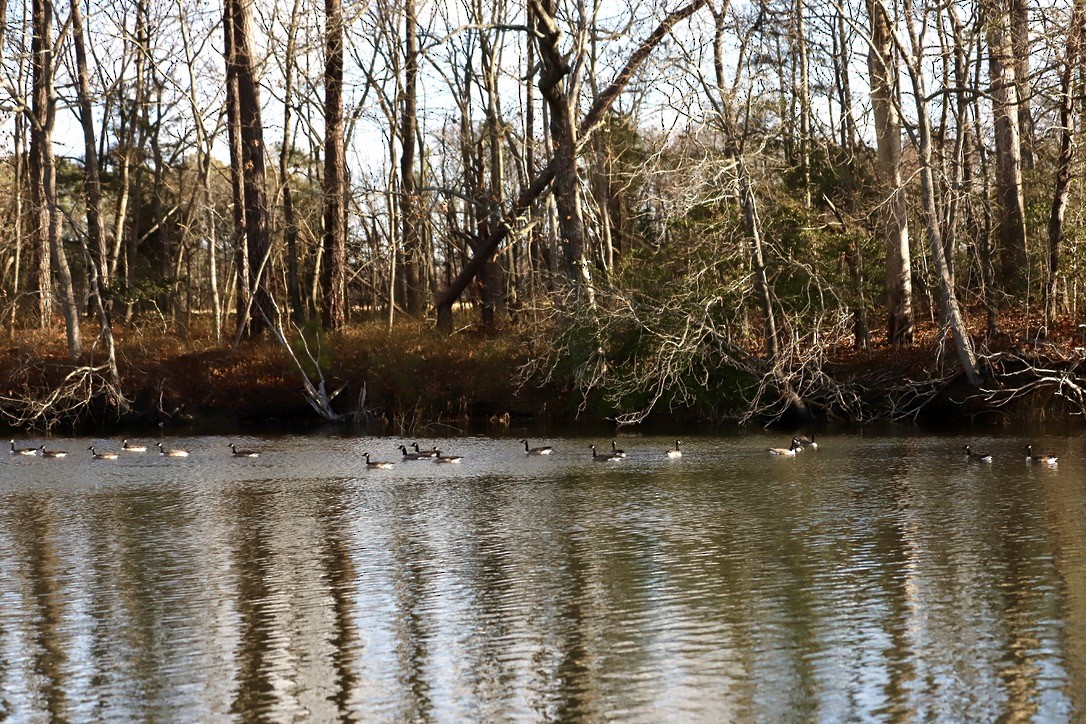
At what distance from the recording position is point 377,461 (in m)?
24.5

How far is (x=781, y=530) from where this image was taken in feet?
50.4

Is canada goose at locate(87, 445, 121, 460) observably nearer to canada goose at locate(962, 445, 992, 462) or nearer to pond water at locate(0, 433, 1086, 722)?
pond water at locate(0, 433, 1086, 722)

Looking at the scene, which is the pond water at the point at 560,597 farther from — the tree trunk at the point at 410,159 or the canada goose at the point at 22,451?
the tree trunk at the point at 410,159

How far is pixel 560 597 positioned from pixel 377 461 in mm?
12803

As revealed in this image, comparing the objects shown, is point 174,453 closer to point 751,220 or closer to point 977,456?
point 751,220

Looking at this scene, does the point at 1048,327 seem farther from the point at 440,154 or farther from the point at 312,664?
the point at 440,154

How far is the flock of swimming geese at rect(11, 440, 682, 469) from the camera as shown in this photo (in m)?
24.0

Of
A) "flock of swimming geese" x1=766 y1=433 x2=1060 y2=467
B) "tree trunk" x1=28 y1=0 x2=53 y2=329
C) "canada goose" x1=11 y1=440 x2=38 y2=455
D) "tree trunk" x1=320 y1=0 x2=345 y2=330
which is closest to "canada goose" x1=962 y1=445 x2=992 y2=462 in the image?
"flock of swimming geese" x1=766 y1=433 x2=1060 y2=467

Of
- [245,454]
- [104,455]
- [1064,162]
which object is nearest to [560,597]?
[245,454]

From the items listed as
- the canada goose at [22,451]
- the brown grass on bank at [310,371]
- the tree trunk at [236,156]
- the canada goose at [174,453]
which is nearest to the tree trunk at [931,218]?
the brown grass on bank at [310,371]

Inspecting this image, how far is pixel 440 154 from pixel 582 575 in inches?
1570

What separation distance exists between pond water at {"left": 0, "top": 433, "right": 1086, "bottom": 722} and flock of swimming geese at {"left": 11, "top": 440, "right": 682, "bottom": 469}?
2557 mm

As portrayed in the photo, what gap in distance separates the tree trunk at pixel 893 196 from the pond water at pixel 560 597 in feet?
31.7

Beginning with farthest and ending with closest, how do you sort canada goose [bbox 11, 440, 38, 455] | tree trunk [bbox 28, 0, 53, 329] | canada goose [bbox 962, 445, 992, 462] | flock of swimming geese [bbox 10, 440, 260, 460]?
tree trunk [bbox 28, 0, 53, 329] → canada goose [bbox 11, 440, 38, 455] → flock of swimming geese [bbox 10, 440, 260, 460] → canada goose [bbox 962, 445, 992, 462]
